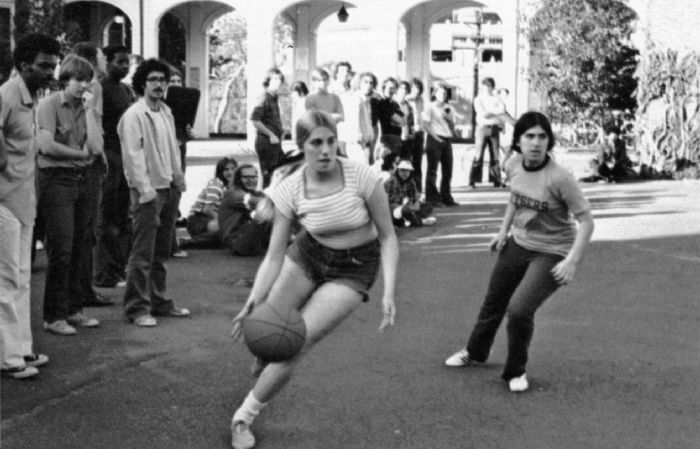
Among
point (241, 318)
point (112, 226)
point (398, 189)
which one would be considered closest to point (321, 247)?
point (241, 318)

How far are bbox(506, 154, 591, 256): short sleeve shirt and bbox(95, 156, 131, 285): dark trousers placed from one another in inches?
172

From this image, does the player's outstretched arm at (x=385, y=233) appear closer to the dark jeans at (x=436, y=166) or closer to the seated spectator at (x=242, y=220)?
the seated spectator at (x=242, y=220)

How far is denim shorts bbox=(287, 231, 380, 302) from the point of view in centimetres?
608

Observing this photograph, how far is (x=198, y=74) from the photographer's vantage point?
46125 millimetres

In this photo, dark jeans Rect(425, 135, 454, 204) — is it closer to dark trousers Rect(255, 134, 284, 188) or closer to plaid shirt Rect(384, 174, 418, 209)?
plaid shirt Rect(384, 174, 418, 209)

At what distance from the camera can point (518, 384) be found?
717cm

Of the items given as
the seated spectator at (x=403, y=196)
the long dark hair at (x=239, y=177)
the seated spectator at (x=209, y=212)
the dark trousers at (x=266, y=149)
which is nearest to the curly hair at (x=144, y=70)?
the long dark hair at (x=239, y=177)

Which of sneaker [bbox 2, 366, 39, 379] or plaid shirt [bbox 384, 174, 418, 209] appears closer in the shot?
sneaker [bbox 2, 366, 39, 379]

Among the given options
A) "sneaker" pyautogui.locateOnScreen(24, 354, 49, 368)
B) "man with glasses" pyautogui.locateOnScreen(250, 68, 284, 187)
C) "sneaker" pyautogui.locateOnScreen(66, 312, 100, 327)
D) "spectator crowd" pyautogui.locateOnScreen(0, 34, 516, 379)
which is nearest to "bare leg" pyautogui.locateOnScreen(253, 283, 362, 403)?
"spectator crowd" pyautogui.locateOnScreen(0, 34, 516, 379)

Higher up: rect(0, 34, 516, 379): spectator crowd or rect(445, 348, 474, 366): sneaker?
rect(0, 34, 516, 379): spectator crowd

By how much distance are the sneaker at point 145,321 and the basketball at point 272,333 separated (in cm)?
335

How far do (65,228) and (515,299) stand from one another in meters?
3.08

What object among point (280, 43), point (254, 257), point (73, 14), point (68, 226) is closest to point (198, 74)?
point (73, 14)

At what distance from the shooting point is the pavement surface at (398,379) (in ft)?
20.3
